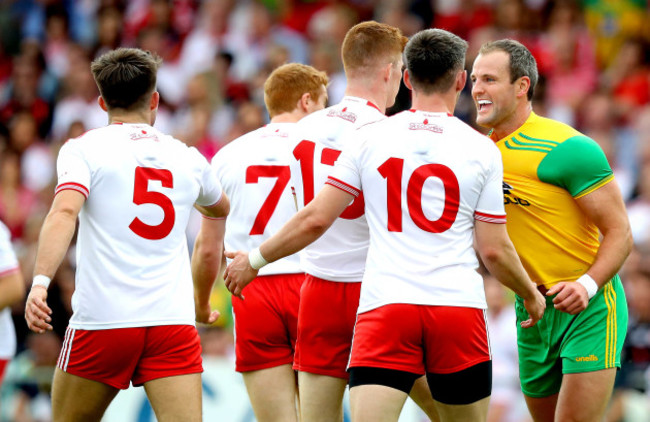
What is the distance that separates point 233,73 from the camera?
14.5 m

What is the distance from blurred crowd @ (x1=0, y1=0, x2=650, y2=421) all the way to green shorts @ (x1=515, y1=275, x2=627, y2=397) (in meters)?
2.80

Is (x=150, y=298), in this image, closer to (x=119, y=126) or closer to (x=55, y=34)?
(x=119, y=126)

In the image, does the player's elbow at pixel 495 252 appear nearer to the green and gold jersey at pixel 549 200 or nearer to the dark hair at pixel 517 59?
the green and gold jersey at pixel 549 200

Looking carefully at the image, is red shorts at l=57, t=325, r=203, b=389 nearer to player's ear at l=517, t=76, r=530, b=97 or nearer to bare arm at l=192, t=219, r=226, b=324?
bare arm at l=192, t=219, r=226, b=324

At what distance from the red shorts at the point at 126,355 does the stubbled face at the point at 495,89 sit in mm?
2254

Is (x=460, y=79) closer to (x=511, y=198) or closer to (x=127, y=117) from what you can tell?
(x=511, y=198)

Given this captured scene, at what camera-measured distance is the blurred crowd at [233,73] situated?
11.1 metres

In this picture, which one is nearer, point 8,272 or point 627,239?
point 627,239

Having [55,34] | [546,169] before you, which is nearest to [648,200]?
[546,169]

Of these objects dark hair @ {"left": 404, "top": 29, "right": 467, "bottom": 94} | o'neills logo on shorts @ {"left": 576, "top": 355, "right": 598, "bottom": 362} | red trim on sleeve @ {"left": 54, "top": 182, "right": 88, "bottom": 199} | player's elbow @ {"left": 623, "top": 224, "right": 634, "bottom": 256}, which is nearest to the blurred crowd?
o'neills logo on shorts @ {"left": 576, "top": 355, "right": 598, "bottom": 362}

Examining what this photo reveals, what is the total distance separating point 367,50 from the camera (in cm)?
615

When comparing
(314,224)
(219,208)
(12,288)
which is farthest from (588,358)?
(12,288)

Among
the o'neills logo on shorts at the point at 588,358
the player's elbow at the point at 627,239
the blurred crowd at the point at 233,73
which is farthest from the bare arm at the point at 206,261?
the blurred crowd at the point at 233,73

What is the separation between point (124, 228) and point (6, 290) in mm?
1018
